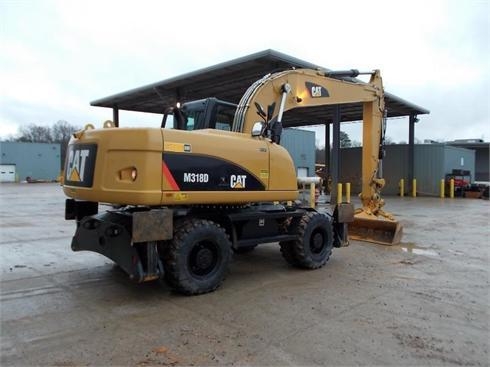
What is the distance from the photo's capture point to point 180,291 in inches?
217

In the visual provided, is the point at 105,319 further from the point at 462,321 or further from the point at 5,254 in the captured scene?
the point at 5,254

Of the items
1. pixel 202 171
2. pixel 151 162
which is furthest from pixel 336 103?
pixel 151 162

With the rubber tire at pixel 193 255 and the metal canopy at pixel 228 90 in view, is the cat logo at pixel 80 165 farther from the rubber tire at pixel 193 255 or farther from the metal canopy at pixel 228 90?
the metal canopy at pixel 228 90

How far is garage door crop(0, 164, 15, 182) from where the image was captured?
55094mm

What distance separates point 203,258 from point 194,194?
0.87 metres

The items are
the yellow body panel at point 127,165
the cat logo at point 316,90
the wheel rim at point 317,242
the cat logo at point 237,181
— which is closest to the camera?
the yellow body panel at point 127,165

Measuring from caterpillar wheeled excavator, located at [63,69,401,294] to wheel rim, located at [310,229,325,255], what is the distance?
0.06ft

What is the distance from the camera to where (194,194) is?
567 centimetres

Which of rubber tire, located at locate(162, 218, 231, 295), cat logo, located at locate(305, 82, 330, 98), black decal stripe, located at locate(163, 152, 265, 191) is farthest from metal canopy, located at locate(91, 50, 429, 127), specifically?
rubber tire, located at locate(162, 218, 231, 295)

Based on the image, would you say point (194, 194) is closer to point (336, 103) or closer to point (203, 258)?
point (203, 258)

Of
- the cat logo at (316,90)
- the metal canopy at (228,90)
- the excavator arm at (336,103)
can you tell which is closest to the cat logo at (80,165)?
the excavator arm at (336,103)

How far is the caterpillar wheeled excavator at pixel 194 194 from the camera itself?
5.26 metres

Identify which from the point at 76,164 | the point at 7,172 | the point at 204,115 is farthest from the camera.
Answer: the point at 7,172

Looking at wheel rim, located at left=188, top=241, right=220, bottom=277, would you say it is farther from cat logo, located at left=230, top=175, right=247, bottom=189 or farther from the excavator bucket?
the excavator bucket
